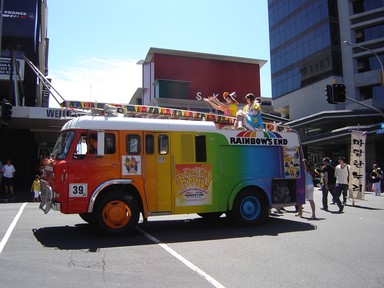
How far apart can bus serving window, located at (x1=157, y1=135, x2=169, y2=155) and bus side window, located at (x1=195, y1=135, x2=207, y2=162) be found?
79cm

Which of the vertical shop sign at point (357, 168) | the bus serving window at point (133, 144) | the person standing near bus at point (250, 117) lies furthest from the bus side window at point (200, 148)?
the vertical shop sign at point (357, 168)

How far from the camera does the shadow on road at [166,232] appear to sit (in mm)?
7967

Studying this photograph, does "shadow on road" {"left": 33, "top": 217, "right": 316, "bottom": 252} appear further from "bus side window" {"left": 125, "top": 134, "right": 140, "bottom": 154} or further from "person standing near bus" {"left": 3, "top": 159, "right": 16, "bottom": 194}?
"person standing near bus" {"left": 3, "top": 159, "right": 16, "bottom": 194}

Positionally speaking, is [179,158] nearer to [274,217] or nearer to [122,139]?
[122,139]

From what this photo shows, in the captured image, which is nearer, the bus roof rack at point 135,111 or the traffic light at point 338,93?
the bus roof rack at point 135,111

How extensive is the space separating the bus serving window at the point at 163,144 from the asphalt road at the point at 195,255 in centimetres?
195

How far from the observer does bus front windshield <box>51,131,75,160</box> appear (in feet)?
27.7

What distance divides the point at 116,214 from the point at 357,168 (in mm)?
11988

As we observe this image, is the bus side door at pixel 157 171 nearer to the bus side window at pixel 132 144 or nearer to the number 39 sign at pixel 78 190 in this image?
the bus side window at pixel 132 144

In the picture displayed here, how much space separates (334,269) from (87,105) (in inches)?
256

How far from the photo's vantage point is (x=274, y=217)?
1213cm

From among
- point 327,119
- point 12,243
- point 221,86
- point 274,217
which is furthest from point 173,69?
point 12,243

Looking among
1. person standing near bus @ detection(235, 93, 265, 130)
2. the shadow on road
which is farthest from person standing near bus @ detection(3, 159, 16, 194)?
person standing near bus @ detection(235, 93, 265, 130)

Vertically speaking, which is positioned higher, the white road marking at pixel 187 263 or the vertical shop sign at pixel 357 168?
the vertical shop sign at pixel 357 168
